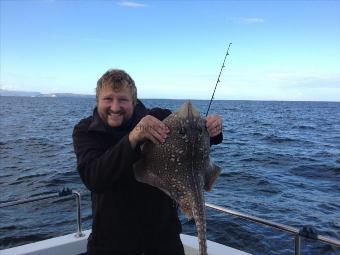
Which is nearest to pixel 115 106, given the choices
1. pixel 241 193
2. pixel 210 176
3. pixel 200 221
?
pixel 210 176

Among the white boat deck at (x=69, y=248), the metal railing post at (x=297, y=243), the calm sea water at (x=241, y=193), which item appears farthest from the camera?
the calm sea water at (x=241, y=193)

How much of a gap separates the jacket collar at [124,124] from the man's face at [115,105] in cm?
3

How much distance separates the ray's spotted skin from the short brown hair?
51 cm

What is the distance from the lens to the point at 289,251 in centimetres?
982

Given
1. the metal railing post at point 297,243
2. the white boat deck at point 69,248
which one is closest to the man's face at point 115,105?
the metal railing post at point 297,243

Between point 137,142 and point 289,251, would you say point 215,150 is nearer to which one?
point 289,251

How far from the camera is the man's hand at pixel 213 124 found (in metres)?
3.18

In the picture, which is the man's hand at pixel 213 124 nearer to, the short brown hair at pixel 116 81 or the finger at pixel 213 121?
the finger at pixel 213 121

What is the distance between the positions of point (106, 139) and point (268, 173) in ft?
53.2

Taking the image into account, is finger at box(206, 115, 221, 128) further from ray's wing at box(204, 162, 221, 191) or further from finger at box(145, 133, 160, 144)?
finger at box(145, 133, 160, 144)

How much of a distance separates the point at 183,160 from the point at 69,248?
3149 mm

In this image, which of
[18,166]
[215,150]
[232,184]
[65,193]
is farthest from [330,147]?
[65,193]

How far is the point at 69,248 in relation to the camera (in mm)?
5516

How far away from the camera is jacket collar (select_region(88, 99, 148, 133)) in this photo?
10.9 feet
